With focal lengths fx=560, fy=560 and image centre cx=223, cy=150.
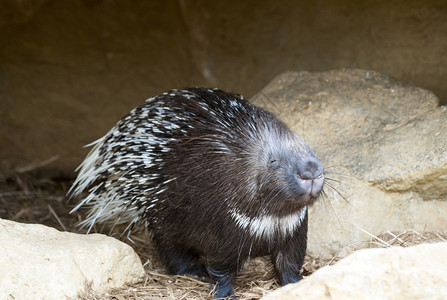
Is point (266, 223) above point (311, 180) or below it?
below

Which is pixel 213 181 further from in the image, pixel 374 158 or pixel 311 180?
pixel 374 158

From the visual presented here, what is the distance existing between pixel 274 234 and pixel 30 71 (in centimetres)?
355

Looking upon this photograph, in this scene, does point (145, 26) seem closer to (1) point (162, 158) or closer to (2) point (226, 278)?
(1) point (162, 158)

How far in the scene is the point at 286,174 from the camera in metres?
2.70

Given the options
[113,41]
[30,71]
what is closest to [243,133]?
[113,41]

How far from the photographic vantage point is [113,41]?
17.4 feet

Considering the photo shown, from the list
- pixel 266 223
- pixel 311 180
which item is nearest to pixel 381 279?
pixel 311 180

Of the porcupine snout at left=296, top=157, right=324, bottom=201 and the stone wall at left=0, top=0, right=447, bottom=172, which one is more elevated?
the stone wall at left=0, top=0, right=447, bottom=172

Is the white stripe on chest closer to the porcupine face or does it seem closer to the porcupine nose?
the porcupine face

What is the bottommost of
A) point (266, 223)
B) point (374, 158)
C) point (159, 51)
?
point (266, 223)

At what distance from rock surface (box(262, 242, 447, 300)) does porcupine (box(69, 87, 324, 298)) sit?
62 centimetres

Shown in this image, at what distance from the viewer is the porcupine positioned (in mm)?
2805

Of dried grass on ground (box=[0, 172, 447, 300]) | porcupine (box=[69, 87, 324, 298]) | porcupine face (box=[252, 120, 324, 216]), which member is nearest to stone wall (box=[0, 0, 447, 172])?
dried grass on ground (box=[0, 172, 447, 300])

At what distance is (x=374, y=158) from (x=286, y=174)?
1008mm
